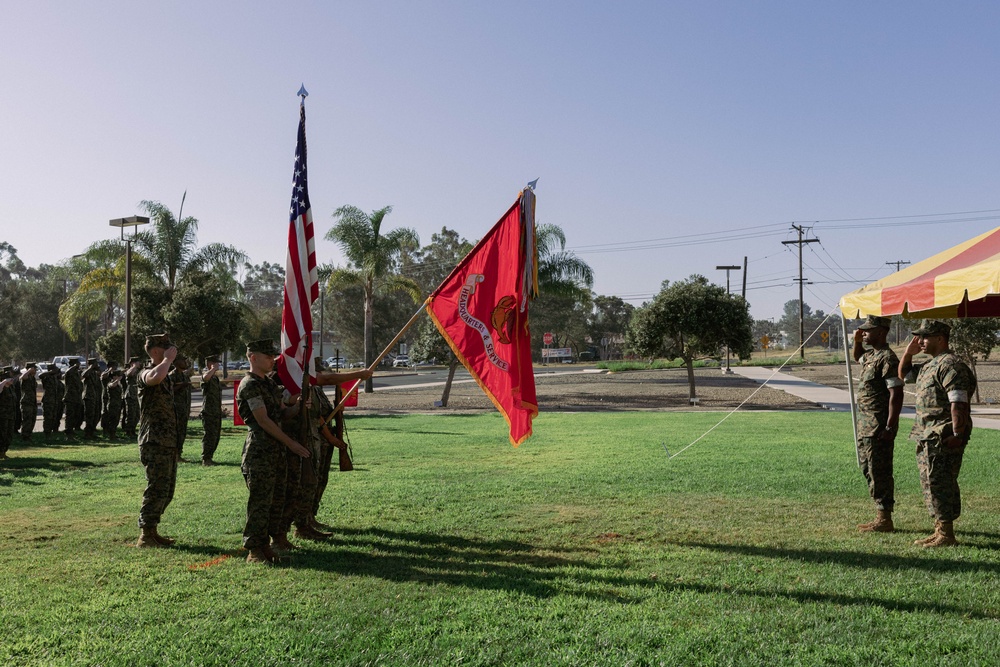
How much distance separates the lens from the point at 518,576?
5.98m

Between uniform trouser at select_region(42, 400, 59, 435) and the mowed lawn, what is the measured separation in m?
7.54

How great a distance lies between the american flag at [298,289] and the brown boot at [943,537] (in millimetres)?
5808

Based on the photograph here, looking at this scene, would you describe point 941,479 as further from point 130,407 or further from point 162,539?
point 130,407

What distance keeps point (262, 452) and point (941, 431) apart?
6097mm

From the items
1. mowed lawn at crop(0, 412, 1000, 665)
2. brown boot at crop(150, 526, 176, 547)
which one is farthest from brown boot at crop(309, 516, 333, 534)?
brown boot at crop(150, 526, 176, 547)

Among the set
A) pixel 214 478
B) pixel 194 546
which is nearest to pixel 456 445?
pixel 214 478

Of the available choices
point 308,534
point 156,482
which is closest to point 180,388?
point 156,482

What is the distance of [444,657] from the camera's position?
14.2 ft

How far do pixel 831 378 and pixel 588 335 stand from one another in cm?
5053

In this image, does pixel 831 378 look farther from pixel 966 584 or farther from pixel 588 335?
pixel 588 335

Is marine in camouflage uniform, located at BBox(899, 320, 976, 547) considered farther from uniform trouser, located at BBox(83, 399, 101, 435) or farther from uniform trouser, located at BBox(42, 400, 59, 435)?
uniform trouser, located at BBox(42, 400, 59, 435)

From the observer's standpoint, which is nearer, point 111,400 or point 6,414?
point 6,414

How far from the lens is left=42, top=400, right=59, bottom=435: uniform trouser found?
18.0 meters

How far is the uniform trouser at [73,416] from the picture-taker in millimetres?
18359
